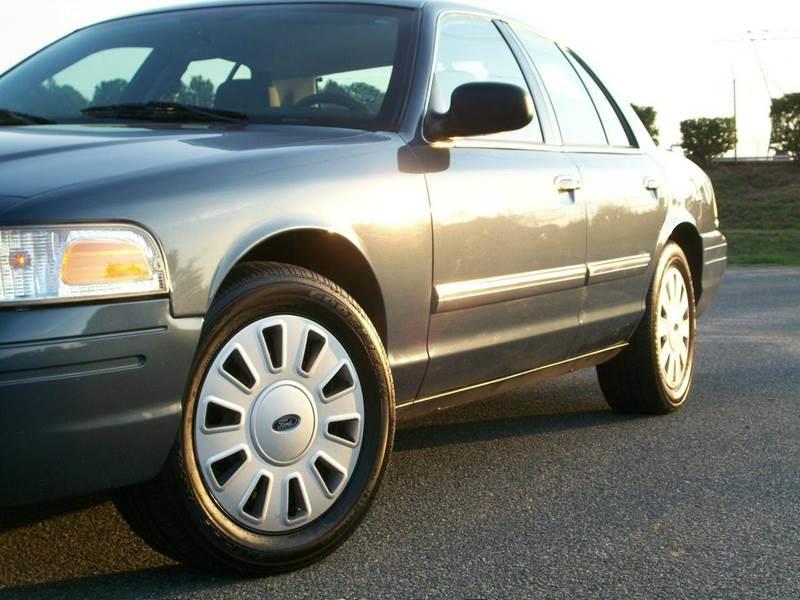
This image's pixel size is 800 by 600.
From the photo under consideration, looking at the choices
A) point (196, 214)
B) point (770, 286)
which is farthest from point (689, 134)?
point (196, 214)

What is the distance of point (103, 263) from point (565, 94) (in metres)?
2.74

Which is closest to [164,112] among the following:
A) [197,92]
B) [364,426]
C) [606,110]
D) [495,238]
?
[197,92]

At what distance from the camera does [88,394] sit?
8.73ft

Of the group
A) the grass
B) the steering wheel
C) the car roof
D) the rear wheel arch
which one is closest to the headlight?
the rear wheel arch

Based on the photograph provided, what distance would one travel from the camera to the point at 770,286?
12609 millimetres

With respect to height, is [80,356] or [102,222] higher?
[102,222]

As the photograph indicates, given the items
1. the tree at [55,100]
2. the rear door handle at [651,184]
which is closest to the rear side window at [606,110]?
the rear door handle at [651,184]

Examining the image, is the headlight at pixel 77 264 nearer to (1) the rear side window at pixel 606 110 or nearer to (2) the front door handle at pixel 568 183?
(2) the front door handle at pixel 568 183

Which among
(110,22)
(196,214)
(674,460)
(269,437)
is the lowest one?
(674,460)

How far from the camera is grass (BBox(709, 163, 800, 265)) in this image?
19.9 m

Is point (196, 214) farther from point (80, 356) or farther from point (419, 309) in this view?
point (419, 309)

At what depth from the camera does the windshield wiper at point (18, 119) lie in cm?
390

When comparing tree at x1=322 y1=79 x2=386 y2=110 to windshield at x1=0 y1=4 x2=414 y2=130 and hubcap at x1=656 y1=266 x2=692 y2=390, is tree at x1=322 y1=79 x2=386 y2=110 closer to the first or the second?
windshield at x1=0 y1=4 x2=414 y2=130

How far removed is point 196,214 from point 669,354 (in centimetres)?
306
